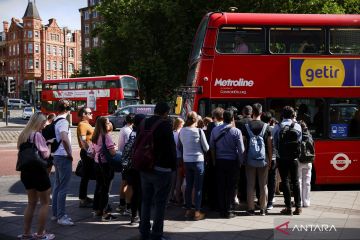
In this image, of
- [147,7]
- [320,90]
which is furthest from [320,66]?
[147,7]

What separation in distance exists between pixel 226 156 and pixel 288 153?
3.41ft

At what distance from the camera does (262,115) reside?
754 centimetres

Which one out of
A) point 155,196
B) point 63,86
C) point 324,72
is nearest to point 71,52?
point 63,86

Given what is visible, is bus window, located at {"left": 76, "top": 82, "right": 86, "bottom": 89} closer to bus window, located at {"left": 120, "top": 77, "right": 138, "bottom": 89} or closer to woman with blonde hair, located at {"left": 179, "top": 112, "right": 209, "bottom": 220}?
bus window, located at {"left": 120, "top": 77, "right": 138, "bottom": 89}

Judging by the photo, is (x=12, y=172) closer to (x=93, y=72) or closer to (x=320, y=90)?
(x=320, y=90)

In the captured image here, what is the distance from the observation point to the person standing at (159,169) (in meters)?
5.57

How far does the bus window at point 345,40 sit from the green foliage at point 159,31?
14.5 m

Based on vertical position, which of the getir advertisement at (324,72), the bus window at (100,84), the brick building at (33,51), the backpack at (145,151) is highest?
the brick building at (33,51)

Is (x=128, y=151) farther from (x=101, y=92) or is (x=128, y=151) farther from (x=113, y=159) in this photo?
(x=101, y=92)

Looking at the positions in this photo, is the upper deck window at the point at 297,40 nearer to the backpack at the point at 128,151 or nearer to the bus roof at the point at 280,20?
the bus roof at the point at 280,20

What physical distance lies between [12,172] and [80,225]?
6.89 meters

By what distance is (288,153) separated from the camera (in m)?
7.10

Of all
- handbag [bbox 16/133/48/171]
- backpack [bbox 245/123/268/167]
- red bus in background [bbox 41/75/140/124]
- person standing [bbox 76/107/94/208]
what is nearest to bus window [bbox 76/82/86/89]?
red bus in background [bbox 41/75/140/124]

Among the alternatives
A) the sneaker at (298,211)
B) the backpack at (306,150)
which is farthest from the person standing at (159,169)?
→ the backpack at (306,150)
